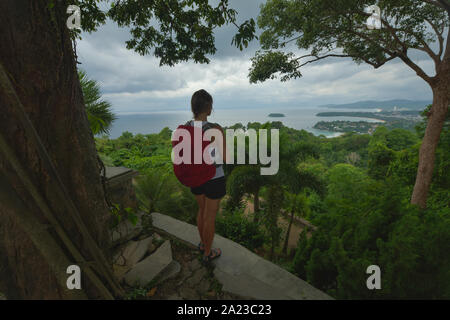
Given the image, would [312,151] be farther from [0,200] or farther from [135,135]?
[135,135]

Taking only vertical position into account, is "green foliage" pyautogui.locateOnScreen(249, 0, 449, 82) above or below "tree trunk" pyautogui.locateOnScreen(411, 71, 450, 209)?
above

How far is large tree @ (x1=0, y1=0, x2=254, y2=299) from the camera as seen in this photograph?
3.68 feet

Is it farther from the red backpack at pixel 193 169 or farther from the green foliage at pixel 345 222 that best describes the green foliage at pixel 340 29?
the red backpack at pixel 193 169

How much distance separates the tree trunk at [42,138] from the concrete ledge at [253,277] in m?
1.30

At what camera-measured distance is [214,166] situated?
2051 mm

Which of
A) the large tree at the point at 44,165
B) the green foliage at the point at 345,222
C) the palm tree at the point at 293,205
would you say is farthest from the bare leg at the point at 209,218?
the palm tree at the point at 293,205

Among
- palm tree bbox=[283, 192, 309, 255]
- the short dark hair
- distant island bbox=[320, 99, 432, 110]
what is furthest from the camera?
distant island bbox=[320, 99, 432, 110]

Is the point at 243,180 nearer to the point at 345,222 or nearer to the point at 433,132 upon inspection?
the point at 345,222

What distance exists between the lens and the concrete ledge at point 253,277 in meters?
1.95

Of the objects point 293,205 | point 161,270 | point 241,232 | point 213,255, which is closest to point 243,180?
point 241,232

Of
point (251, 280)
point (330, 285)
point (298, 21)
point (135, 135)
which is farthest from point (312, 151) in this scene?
point (135, 135)

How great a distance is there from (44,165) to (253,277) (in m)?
2.21

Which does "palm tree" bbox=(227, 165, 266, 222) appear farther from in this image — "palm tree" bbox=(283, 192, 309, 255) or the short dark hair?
the short dark hair

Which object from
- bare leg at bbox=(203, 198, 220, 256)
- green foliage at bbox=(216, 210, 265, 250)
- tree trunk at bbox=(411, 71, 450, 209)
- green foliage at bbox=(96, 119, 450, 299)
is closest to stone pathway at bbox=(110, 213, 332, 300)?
bare leg at bbox=(203, 198, 220, 256)
